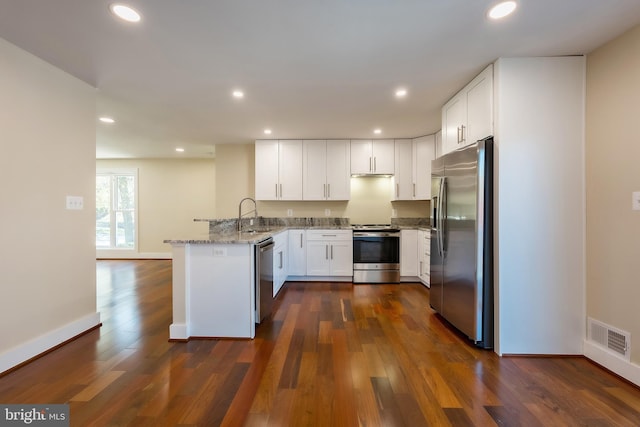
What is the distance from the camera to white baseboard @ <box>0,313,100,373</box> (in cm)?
203

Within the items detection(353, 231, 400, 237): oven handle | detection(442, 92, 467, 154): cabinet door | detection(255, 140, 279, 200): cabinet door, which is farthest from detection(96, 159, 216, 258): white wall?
detection(442, 92, 467, 154): cabinet door

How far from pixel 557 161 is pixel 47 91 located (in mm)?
4283

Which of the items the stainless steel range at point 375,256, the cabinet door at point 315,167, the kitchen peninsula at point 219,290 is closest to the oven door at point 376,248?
the stainless steel range at point 375,256

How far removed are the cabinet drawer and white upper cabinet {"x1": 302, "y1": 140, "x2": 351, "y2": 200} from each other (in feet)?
2.04

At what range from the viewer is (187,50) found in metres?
2.12

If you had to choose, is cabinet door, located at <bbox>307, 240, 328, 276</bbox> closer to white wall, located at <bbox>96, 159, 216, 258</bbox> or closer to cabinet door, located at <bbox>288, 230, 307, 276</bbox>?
cabinet door, located at <bbox>288, 230, 307, 276</bbox>

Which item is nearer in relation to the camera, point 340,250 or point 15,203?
point 15,203

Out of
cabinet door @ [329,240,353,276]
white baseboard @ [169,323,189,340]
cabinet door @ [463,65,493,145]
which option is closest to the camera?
cabinet door @ [463,65,493,145]

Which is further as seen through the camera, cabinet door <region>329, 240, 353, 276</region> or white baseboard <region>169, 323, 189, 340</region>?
cabinet door <region>329, 240, 353, 276</region>

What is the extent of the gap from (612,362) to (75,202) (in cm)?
461

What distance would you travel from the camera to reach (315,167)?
4730mm

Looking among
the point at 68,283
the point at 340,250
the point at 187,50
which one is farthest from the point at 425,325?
the point at 68,283

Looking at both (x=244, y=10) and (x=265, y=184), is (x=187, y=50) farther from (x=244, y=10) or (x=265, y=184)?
(x=265, y=184)

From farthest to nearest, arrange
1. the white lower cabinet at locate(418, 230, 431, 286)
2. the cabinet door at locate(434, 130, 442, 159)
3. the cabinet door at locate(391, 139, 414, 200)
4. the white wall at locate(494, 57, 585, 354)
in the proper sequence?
the cabinet door at locate(391, 139, 414, 200)
the cabinet door at locate(434, 130, 442, 159)
the white lower cabinet at locate(418, 230, 431, 286)
the white wall at locate(494, 57, 585, 354)
